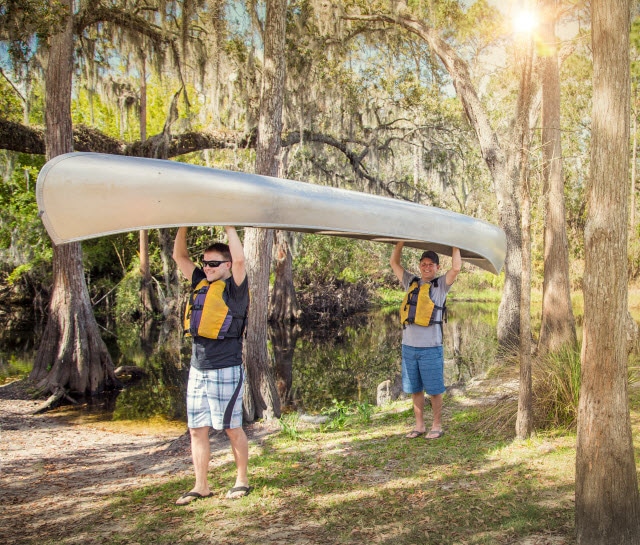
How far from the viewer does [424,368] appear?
527cm

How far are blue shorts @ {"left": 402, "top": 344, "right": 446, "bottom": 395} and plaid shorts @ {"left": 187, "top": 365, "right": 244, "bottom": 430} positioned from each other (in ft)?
5.89

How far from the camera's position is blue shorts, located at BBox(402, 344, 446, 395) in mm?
5262

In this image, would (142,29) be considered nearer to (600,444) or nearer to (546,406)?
(546,406)

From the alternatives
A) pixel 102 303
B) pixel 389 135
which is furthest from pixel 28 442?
pixel 102 303

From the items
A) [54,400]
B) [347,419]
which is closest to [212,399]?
[347,419]

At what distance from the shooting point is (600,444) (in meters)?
3.35

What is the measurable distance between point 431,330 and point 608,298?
205 cm

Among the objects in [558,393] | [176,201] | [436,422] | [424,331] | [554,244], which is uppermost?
[554,244]

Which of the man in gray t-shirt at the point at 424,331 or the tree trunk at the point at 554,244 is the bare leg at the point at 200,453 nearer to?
the man in gray t-shirt at the point at 424,331

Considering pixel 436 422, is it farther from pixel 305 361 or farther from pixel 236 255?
pixel 305 361

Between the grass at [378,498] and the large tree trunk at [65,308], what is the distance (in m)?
5.63

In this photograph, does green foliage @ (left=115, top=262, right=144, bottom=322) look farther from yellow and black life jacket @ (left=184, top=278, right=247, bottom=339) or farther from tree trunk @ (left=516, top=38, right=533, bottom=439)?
yellow and black life jacket @ (left=184, top=278, right=247, bottom=339)

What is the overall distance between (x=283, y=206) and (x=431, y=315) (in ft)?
6.03

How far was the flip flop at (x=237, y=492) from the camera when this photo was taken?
13.9ft
